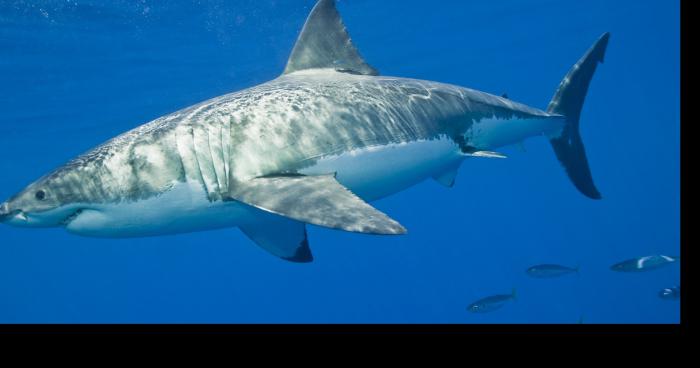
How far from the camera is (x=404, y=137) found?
509cm

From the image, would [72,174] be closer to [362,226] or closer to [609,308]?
[362,226]

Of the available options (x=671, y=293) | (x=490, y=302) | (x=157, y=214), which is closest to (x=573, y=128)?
(x=671, y=293)

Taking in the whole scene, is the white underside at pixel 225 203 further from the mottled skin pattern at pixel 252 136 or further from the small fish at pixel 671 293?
the small fish at pixel 671 293

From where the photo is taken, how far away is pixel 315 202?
11.2ft

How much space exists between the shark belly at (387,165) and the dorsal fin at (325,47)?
5.19 feet

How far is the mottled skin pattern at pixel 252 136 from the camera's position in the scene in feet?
12.1

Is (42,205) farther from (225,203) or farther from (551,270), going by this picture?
(551,270)

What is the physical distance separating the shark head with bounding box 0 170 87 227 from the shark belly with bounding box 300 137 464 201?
1749mm

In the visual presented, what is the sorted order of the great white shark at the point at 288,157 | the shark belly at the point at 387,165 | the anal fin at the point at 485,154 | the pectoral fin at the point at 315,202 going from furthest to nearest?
the anal fin at the point at 485,154 < the shark belly at the point at 387,165 < the great white shark at the point at 288,157 < the pectoral fin at the point at 315,202

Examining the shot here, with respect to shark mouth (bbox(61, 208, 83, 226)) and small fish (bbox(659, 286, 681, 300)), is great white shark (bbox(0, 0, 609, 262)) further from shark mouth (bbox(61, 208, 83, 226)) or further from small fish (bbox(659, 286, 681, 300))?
small fish (bbox(659, 286, 681, 300))

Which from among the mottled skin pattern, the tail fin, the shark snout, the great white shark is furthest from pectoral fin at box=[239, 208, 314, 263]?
the tail fin

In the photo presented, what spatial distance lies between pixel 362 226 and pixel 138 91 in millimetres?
24598

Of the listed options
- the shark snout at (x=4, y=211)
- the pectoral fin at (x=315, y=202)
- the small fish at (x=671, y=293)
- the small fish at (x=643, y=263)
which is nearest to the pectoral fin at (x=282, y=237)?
the pectoral fin at (x=315, y=202)

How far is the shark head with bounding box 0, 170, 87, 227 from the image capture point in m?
3.44
